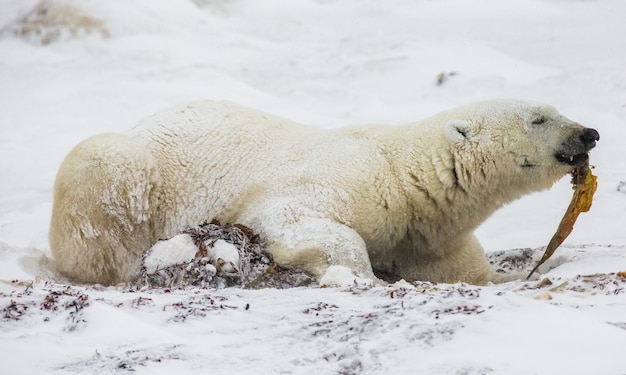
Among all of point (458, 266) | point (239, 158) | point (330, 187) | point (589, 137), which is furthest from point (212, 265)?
point (589, 137)

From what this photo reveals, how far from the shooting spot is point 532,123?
17.7ft

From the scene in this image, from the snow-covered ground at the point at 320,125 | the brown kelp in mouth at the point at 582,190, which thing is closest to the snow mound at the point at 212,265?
the snow-covered ground at the point at 320,125

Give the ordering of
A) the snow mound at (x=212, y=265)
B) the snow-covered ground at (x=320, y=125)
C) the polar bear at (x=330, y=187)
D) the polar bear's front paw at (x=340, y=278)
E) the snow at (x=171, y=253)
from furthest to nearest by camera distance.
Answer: the polar bear at (x=330, y=187), the snow at (x=171, y=253), the snow mound at (x=212, y=265), the polar bear's front paw at (x=340, y=278), the snow-covered ground at (x=320, y=125)

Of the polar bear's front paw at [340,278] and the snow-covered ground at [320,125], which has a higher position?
the snow-covered ground at [320,125]

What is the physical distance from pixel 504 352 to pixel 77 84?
404 inches

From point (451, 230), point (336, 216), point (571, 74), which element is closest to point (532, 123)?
point (451, 230)

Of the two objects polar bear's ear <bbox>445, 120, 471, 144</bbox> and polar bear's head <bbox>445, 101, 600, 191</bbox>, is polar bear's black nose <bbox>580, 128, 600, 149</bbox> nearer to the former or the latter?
polar bear's head <bbox>445, 101, 600, 191</bbox>

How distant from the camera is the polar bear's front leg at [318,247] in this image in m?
4.81

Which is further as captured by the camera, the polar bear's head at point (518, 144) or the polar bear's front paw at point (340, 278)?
the polar bear's head at point (518, 144)

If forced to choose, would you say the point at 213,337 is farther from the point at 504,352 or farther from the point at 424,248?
the point at 424,248

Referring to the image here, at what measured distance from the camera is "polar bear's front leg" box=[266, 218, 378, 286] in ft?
15.8

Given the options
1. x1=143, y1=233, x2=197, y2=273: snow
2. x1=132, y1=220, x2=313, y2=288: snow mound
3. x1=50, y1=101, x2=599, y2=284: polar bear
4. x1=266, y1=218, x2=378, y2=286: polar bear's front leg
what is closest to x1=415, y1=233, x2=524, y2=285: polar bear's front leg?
x1=50, y1=101, x2=599, y2=284: polar bear

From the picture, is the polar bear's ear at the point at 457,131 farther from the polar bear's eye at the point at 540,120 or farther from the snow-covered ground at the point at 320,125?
the snow-covered ground at the point at 320,125

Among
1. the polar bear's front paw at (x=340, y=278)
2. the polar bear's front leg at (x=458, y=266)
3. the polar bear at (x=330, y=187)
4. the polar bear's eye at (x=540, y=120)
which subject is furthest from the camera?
the polar bear's front leg at (x=458, y=266)
